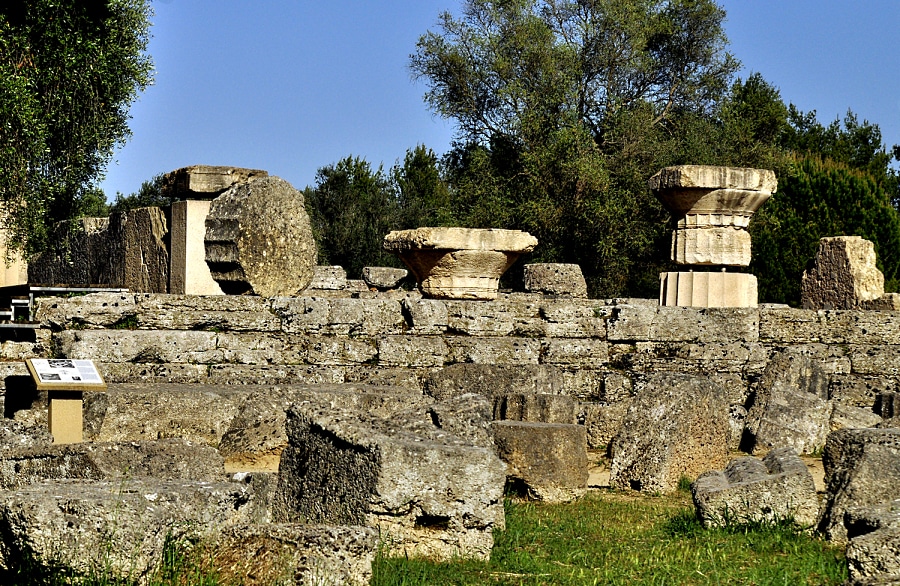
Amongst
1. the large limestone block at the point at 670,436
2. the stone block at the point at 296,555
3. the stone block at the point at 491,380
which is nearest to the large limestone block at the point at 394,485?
the stone block at the point at 296,555

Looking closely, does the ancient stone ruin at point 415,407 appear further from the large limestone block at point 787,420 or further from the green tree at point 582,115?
the green tree at point 582,115

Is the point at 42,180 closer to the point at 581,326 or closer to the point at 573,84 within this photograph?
the point at 581,326

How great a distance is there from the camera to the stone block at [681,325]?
1048 centimetres

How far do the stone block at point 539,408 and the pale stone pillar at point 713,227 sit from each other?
5106mm

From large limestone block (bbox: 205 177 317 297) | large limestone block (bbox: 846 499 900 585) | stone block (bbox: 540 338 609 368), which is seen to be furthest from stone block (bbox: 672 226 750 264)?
large limestone block (bbox: 846 499 900 585)

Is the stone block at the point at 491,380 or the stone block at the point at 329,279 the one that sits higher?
the stone block at the point at 329,279

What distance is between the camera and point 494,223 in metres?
24.0

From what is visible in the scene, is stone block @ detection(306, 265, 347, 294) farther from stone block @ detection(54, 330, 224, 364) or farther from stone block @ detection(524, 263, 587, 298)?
stone block @ detection(54, 330, 224, 364)

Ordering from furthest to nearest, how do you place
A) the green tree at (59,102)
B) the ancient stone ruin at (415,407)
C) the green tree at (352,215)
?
1. the green tree at (352,215)
2. the green tree at (59,102)
3. the ancient stone ruin at (415,407)

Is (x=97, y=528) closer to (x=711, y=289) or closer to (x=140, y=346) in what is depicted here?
(x=140, y=346)

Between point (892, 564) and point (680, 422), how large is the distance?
342 centimetres

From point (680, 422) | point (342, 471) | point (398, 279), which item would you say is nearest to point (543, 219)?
point (398, 279)

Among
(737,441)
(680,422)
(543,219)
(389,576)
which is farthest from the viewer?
(543,219)

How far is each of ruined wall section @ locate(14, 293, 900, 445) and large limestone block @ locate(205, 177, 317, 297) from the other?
0.66 m
